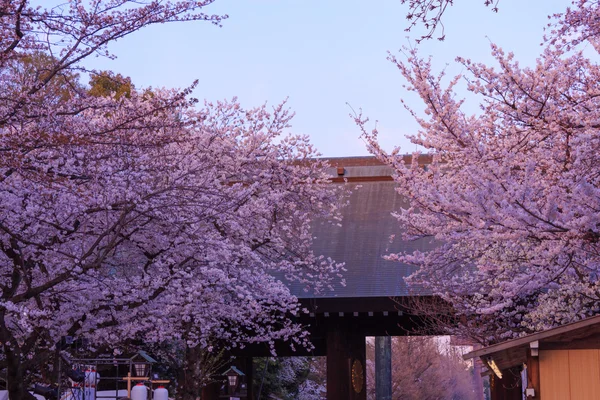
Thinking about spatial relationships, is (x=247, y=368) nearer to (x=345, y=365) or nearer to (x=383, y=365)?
(x=345, y=365)

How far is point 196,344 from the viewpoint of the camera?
51.5ft

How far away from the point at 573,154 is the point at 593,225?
2.95 feet

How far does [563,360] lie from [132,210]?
6134 mm

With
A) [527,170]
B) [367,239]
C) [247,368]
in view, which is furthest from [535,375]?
[247,368]

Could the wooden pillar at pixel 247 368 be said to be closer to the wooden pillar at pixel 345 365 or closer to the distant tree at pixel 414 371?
the wooden pillar at pixel 345 365

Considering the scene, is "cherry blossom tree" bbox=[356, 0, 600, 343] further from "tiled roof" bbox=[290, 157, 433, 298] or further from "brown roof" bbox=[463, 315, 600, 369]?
"tiled roof" bbox=[290, 157, 433, 298]

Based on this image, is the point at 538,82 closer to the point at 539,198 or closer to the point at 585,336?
the point at 539,198

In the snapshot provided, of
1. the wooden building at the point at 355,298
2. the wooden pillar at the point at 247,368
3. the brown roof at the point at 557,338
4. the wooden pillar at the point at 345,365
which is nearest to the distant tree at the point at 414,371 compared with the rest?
the wooden building at the point at 355,298

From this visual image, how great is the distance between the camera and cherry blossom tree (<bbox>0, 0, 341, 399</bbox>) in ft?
27.9

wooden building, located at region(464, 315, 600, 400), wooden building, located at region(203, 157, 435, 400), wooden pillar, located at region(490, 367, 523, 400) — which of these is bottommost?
wooden pillar, located at region(490, 367, 523, 400)

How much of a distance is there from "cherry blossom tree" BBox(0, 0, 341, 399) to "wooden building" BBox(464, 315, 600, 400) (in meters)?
4.92

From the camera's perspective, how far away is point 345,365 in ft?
56.0

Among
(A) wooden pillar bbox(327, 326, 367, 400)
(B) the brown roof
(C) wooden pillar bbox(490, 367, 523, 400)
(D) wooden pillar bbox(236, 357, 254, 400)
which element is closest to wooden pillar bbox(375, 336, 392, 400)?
(D) wooden pillar bbox(236, 357, 254, 400)

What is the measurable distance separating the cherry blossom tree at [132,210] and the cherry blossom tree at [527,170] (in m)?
3.26
